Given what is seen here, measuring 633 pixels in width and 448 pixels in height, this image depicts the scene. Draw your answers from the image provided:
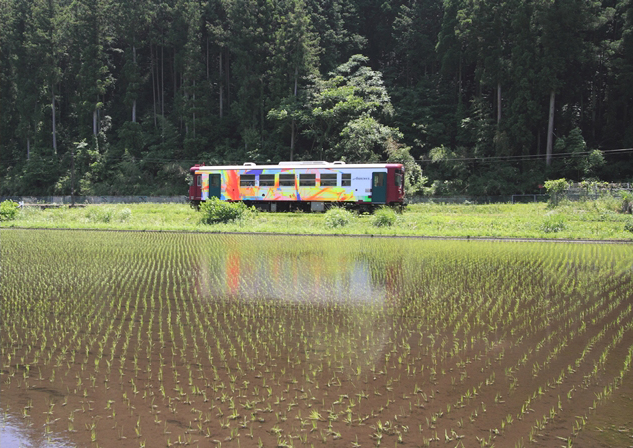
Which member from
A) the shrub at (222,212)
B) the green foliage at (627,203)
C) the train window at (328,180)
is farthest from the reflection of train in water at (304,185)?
the green foliage at (627,203)

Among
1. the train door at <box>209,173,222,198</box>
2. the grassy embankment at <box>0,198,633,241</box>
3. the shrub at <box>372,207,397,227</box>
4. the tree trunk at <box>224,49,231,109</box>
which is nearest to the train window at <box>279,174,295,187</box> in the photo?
the grassy embankment at <box>0,198,633,241</box>

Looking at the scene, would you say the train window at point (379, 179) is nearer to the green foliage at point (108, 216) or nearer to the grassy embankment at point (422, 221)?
the grassy embankment at point (422, 221)

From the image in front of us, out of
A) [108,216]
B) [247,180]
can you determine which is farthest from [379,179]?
[108,216]

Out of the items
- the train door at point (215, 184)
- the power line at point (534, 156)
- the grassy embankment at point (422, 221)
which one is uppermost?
the power line at point (534, 156)

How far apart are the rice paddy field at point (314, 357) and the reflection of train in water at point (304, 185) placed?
1277cm

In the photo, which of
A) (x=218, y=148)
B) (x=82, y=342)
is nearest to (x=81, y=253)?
(x=82, y=342)

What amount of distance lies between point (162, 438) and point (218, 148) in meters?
34.7

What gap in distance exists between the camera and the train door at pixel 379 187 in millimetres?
22828

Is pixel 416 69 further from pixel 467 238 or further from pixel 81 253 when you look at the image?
pixel 81 253

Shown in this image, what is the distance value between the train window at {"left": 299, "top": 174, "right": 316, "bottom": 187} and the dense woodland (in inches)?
312

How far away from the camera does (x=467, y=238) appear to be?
683 inches

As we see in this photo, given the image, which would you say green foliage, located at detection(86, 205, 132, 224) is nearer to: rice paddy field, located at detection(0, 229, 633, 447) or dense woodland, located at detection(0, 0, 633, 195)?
dense woodland, located at detection(0, 0, 633, 195)

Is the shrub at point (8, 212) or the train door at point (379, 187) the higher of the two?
the train door at point (379, 187)

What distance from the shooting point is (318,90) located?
116 ft
